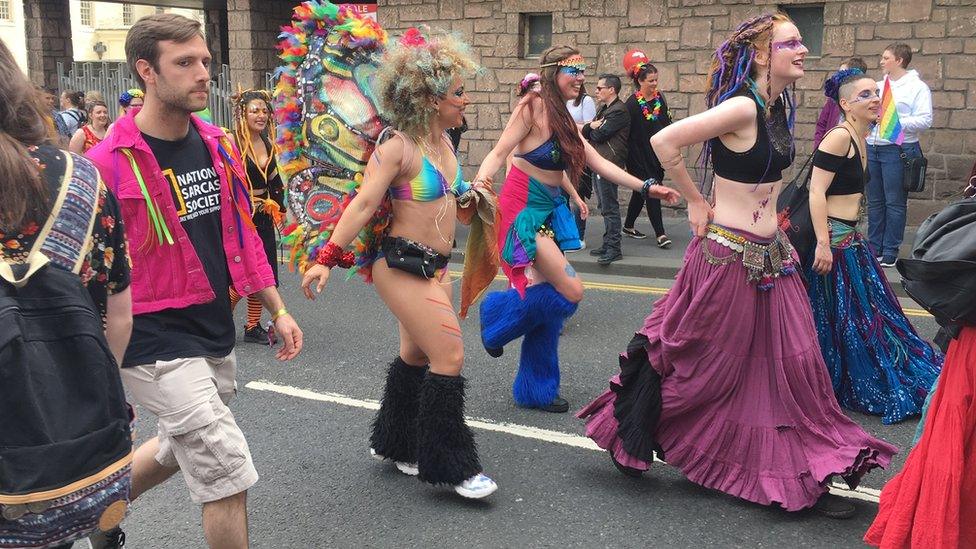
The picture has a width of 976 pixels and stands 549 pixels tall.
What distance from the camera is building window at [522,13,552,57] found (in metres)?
13.1

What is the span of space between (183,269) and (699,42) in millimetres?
9911

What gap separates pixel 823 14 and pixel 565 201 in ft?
23.8

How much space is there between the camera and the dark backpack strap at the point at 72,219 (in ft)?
6.51

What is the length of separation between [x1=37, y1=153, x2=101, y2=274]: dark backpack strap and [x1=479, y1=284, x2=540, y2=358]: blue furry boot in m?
3.22

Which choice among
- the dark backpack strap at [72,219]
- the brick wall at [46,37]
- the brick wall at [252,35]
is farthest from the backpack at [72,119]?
the dark backpack strap at [72,219]

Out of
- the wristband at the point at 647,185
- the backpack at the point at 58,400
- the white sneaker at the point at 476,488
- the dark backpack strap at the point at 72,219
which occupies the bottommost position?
the white sneaker at the point at 476,488

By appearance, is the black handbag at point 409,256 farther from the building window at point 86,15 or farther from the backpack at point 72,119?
the building window at point 86,15

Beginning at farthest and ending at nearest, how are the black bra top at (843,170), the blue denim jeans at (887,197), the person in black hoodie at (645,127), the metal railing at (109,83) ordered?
the metal railing at (109,83) < the person in black hoodie at (645,127) < the blue denim jeans at (887,197) < the black bra top at (843,170)

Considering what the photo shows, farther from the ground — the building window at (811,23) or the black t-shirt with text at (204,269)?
the building window at (811,23)

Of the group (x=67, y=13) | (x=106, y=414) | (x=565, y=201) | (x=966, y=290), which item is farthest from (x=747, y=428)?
(x=67, y=13)

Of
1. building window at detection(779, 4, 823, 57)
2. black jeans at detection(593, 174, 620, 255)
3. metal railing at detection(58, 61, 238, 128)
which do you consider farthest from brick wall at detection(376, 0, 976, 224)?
metal railing at detection(58, 61, 238, 128)

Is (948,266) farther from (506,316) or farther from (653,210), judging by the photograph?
(653,210)

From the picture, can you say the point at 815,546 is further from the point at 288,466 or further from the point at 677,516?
the point at 288,466

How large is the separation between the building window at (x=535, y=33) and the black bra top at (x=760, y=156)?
9.39 metres
